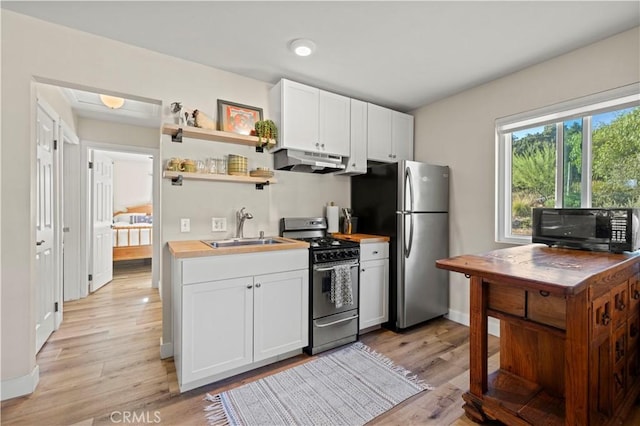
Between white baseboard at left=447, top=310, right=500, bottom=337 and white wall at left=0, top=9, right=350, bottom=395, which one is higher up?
white wall at left=0, top=9, right=350, bottom=395

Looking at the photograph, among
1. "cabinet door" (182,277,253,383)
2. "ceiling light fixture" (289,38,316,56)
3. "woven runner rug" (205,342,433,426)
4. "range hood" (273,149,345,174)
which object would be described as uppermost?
"ceiling light fixture" (289,38,316,56)

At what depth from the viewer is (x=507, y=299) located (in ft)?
5.05

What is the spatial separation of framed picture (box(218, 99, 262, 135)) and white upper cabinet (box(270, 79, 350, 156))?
207 millimetres

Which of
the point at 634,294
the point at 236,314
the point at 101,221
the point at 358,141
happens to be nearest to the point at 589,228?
the point at 634,294

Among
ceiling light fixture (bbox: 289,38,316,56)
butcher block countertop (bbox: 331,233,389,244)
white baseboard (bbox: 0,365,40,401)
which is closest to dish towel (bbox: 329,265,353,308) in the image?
butcher block countertop (bbox: 331,233,389,244)

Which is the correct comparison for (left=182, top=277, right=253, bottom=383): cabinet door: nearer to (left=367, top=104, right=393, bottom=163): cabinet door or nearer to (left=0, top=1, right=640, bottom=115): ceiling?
(left=0, top=1, right=640, bottom=115): ceiling

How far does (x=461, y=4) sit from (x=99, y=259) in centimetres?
525

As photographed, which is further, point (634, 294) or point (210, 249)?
point (210, 249)

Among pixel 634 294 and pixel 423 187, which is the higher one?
pixel 423 187

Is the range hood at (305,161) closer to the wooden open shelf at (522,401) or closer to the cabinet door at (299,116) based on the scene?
the cabinet door at (299,116)

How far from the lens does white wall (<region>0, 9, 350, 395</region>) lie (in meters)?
1.89

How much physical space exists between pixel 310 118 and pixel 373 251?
55.9 inches

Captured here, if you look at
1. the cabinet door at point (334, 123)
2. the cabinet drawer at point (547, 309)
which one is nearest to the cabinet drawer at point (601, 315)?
the cabinet drawer at point (547, 309)

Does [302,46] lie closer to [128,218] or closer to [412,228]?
[412,228]
